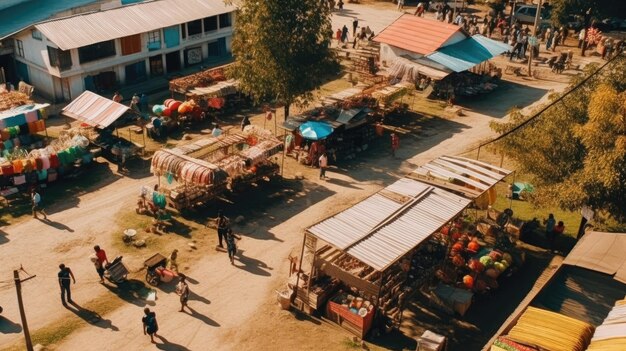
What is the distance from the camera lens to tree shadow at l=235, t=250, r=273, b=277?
25.8 m

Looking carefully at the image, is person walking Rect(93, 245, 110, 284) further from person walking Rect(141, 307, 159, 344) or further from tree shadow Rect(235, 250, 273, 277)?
tree shadow Rect(235, 250, 273, 277)

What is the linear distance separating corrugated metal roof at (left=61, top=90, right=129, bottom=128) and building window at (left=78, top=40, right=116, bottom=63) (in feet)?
22.1

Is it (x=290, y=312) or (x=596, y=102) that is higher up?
(x=596, y=102)

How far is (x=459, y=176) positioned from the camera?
27062mm

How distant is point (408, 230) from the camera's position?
912 inches

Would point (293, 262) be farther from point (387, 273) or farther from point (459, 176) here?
point (459, 176)

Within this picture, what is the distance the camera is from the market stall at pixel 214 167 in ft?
96.2

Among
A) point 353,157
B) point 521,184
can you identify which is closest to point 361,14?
point 353,157

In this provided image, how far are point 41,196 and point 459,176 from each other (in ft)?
66.8

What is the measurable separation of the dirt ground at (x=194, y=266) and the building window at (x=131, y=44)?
499 inches

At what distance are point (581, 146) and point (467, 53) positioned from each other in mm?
22637

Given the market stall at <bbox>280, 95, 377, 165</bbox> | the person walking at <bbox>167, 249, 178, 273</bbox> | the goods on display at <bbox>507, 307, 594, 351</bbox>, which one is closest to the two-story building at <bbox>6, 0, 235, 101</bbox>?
the market stall at <bbox>280, 95, 377, 165</bbox>

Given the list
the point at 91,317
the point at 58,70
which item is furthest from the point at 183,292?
the point at 58,70

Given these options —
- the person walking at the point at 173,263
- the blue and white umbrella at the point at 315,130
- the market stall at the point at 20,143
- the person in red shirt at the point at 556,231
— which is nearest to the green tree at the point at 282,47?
the blue and white umbrella at the point at 315,130
